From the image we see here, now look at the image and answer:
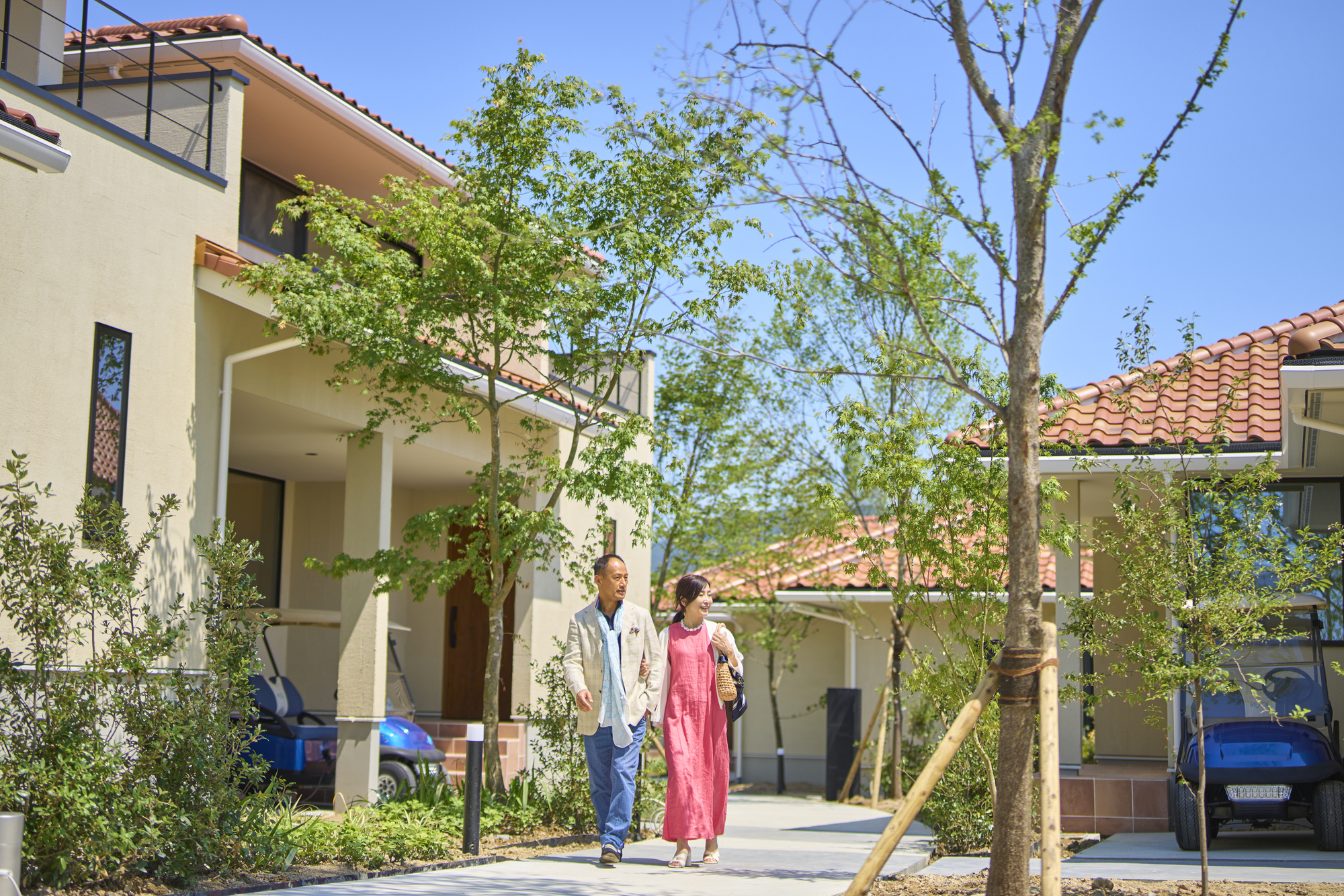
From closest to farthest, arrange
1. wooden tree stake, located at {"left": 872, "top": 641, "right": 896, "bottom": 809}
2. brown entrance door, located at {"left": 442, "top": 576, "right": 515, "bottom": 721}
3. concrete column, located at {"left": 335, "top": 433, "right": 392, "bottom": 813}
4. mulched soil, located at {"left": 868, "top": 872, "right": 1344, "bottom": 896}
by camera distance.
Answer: mulched soil, located at {"left": 868, "top": 872, "right": 1344, "bottom": 896} < concrete column, located at {"left": 335, "top": 433, "right": 392, "bottom": 813} < brown entrance door, located at {"left": 442, "top": 576, "right": 515, "bottom": 721} < wooden tree stake, located at {"left": 872, "top": 641, "right": 896, "bottom": 809}

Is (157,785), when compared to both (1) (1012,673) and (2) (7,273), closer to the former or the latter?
(2) (7,273)

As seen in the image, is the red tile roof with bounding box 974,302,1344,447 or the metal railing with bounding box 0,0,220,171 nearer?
Result: the metal railing with bounding box 0,0,220,171

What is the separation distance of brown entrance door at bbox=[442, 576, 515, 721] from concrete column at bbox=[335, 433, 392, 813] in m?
4.45

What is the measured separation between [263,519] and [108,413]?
25.4ft

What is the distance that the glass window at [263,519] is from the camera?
15867 mm

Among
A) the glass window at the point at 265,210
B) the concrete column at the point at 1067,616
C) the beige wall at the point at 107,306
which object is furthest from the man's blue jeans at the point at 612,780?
the glass window at the point at 265,210

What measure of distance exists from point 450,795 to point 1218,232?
9012 mm

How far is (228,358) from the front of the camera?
9.82 metres

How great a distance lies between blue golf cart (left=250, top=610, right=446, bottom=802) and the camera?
38.2ft

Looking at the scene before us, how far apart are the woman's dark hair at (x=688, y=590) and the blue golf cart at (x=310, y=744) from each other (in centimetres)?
424

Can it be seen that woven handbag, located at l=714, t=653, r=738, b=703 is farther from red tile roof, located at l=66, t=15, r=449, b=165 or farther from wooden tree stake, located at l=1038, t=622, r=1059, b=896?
red tile roof, located at l=66, t=15, r=449, b=165

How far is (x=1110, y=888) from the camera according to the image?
666 cm

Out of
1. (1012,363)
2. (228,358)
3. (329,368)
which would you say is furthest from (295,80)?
(1012,363)

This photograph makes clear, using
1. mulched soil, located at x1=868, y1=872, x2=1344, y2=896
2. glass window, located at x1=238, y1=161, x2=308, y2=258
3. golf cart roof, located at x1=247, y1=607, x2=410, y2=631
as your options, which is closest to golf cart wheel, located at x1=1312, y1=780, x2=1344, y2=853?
mulched soil, located at x1=868, y1=872, x2=1344, y2=896
